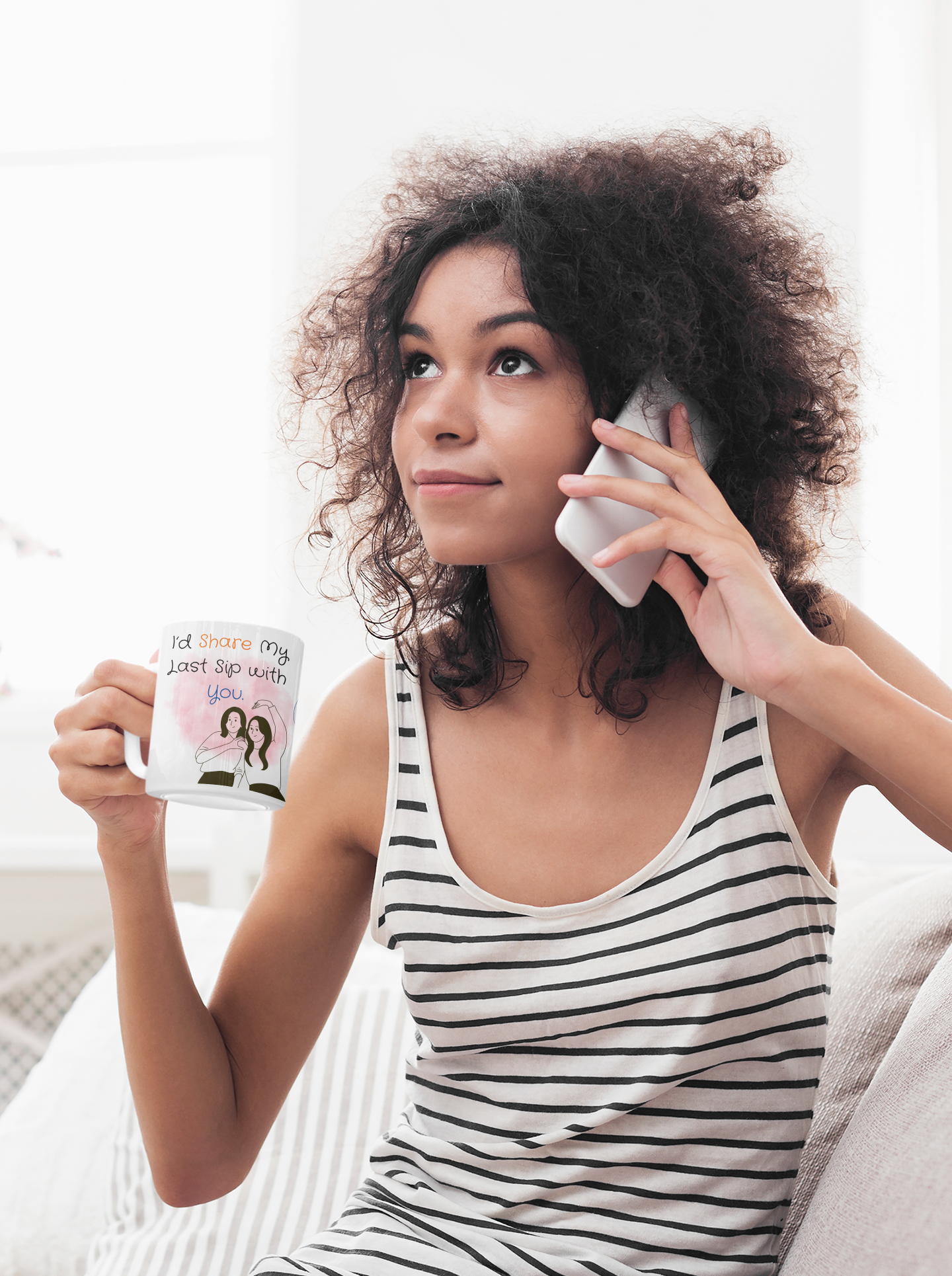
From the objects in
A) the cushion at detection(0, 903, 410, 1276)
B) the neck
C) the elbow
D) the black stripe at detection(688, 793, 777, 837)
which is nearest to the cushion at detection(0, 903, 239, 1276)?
the cushion at detection(0, 903, 410, 1276)

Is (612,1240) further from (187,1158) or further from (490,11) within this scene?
(490,11)

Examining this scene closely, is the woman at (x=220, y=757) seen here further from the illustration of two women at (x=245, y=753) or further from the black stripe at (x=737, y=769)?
the black stripe at (x=737, y=769)

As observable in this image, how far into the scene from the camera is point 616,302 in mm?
A: 861

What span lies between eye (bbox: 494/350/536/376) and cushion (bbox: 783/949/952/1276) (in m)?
0.56

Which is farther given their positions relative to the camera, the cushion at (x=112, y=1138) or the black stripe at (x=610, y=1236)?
the cushion at (x=112, y=1138)

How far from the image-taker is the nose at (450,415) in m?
0.83

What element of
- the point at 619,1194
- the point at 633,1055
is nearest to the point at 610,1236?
the point at 619,1194

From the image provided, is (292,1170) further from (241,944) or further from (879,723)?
(879,723)

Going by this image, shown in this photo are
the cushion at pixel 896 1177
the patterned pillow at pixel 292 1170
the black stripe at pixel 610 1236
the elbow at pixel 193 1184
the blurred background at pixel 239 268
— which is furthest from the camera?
the blurred background at pixel 239 268

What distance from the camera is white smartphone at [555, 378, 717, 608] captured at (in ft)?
2.62

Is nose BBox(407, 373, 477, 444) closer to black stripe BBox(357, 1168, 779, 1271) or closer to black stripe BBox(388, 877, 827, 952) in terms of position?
black stripe BBox(388, 877, 827, 952)

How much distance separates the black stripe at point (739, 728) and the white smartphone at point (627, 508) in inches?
5.9

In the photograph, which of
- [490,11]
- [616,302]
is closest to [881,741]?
[616,302]

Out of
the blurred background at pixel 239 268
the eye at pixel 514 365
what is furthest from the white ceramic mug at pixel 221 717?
the blurred background at pixel 239 268
